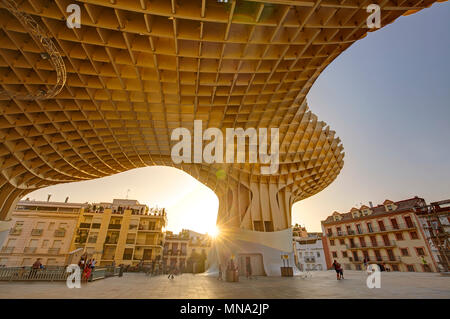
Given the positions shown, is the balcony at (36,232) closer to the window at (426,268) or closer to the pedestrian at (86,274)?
the pedestrian at (86,274)

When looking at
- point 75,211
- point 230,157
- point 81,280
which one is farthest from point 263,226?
point 75,211

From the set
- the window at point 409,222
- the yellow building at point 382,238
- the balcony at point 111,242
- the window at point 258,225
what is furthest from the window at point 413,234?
the balcony at point 111,242

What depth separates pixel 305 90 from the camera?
15070 mm

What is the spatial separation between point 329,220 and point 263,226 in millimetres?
32781

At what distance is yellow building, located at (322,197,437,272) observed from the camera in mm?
33156

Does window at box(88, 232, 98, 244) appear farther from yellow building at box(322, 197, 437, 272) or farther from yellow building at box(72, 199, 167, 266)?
yellow building at box(322, 197, 437, 272)

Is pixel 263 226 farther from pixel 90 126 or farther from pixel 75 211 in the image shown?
pixel 75 211

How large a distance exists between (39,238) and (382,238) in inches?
2560

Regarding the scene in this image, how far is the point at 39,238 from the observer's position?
38406 millimetres

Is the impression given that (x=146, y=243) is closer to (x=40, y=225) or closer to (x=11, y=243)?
(x=40, y=225)

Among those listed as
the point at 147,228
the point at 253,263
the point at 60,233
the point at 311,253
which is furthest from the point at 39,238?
the point at 311,253

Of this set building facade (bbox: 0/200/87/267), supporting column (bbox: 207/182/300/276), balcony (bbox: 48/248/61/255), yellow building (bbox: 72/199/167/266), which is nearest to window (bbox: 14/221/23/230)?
building facade (bbox: 0/200/87/267)

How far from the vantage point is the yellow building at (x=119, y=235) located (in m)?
40.2

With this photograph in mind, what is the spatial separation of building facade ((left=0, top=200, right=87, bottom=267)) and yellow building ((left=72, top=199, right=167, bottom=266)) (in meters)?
1.93
